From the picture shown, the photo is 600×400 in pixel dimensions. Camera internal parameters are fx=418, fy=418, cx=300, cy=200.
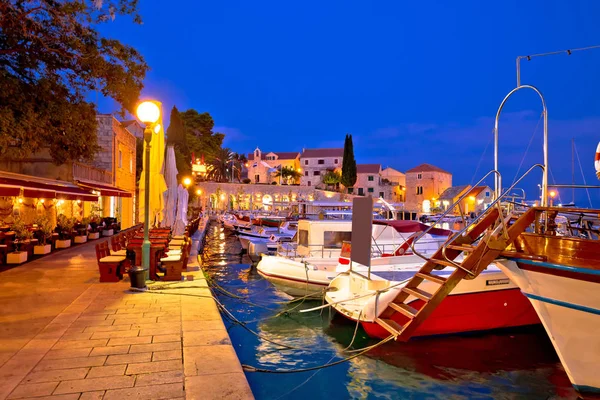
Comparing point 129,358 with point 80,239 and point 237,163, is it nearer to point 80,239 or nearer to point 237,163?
point 80,239

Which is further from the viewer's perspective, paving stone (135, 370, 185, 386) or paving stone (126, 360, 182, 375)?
paving stone (126, 360, 182, 375)

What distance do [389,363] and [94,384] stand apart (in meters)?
5.36

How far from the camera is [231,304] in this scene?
11875 millimetres

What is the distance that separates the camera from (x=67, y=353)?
16.5 ft

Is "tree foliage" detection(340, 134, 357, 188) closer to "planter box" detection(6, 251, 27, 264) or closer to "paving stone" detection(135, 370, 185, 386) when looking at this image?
"planter box" detection(6, 251, 27, 264)

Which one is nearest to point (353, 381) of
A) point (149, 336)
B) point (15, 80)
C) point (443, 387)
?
point (443, 387)

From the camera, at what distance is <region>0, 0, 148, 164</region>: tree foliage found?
9.94 m

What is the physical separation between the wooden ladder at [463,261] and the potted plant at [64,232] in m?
14.4

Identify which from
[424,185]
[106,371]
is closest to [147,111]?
[106,371]

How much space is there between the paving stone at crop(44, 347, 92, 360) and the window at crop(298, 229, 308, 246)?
10772 millimetres

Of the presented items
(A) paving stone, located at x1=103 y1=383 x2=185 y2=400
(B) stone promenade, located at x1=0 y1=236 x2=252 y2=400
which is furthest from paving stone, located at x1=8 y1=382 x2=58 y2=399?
(A) paving stone, located at x1=103 y1=383 x2=185 y2=400

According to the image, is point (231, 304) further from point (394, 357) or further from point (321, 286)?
point (394, 357)

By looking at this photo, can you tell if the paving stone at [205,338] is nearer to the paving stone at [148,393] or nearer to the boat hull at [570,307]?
the paving stone at [148,393]

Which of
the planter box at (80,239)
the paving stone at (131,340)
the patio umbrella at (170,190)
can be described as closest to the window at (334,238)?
the patio umbrella at (170,190)
